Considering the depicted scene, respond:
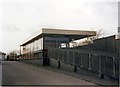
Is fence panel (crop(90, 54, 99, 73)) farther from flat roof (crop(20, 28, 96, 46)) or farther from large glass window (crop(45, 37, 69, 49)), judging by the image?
large glass window (crop(45, 37, 69, 49))

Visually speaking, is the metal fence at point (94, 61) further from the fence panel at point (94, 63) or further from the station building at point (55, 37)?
the station building at point (55, 37)

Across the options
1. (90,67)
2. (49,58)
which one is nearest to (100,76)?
(90,67)

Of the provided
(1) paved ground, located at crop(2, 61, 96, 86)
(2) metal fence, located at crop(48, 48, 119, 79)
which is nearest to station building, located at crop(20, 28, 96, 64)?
(2) metal fence, located at crop(48, 48, 119, 79)

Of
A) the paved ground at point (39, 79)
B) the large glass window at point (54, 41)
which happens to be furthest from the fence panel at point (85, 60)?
the large glass window at point (54, 41)

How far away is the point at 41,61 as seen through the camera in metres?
38.6

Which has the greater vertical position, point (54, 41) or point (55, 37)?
point (55, 37)

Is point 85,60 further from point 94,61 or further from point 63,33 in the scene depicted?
point 63,33

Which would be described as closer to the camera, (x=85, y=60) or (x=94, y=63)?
(x=94, y=63)

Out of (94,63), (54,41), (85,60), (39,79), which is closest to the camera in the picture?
(39,79)

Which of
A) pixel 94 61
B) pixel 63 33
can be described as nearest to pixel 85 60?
pixel 94 61

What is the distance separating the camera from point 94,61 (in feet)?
69.2

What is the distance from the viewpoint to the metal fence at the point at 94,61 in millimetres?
18250

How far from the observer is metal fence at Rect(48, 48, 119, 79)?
59.9 feet

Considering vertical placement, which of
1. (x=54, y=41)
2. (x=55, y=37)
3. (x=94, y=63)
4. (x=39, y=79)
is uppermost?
(x=55, y=37)
